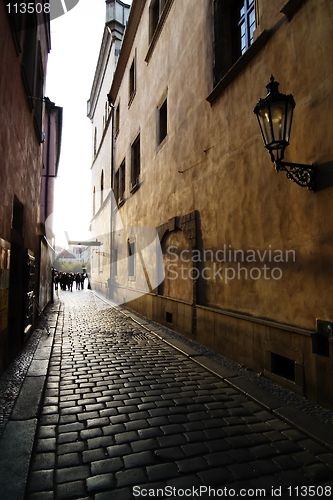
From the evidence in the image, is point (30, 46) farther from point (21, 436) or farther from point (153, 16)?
point (21, 436)

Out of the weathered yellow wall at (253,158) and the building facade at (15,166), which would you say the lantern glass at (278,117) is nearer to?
the weathered yellow wall at (253,158)

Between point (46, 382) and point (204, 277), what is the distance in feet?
12.5

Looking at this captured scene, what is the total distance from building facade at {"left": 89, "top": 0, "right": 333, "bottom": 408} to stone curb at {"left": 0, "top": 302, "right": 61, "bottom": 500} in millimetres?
3167

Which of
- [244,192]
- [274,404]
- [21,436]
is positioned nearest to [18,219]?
[244,192]

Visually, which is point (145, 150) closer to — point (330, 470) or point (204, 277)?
point (204, 277)

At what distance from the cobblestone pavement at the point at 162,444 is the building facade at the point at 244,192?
1.06 m

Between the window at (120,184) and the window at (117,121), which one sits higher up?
the window at (117,121)

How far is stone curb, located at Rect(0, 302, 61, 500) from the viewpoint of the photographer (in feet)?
7.82

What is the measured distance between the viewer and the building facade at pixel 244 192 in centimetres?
411

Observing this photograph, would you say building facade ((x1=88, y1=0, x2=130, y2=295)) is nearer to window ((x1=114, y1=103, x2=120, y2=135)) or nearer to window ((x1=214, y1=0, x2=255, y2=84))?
window ((x1=114, y1=103, x2=120, y2=135))

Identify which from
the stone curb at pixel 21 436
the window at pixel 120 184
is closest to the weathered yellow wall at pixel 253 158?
the stone curb at pixel 21 436

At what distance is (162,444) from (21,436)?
1.32 m

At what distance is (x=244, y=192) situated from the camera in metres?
5.66

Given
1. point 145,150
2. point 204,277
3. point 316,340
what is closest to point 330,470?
point 316,340
